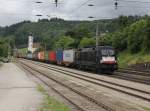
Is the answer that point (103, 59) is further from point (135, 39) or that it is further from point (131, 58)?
point (135, 39)

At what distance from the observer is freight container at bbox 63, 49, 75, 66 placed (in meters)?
65.2

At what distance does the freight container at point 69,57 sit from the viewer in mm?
65188

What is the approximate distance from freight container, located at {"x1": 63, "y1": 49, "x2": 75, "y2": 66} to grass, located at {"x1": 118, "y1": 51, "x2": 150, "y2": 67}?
23.0 ft

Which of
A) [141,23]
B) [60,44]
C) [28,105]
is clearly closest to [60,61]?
[141,23]

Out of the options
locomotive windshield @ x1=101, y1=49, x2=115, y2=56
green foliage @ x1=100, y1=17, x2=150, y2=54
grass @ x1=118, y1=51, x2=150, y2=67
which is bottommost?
grass @ x1=118, y1=51, x2=150, y2=67

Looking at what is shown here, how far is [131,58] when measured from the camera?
220 ft

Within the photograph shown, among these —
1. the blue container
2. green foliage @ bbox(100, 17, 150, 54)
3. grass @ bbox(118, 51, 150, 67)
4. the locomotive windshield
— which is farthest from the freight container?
the locomotive windshield

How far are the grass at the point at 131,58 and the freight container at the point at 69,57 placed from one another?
701 cm

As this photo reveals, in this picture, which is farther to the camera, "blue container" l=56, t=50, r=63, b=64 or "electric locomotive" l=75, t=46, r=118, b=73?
"blue container" l=56, t=50, r=63, b=64

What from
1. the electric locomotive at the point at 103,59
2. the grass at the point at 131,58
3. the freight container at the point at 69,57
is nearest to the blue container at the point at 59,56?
the freight container at the point at 69,57

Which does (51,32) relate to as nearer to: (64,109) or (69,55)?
(69,55)

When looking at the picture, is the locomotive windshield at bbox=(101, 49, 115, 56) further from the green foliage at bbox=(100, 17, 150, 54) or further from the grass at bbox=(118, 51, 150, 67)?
the green foliage at bbox=(100, 17, 150, 54)

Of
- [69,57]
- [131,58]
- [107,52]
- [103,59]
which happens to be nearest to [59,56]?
[69,57]

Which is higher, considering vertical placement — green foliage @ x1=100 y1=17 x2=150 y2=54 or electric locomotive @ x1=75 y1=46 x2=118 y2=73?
green foliage @ x1=100 y1=17 x2=150 y2=54
